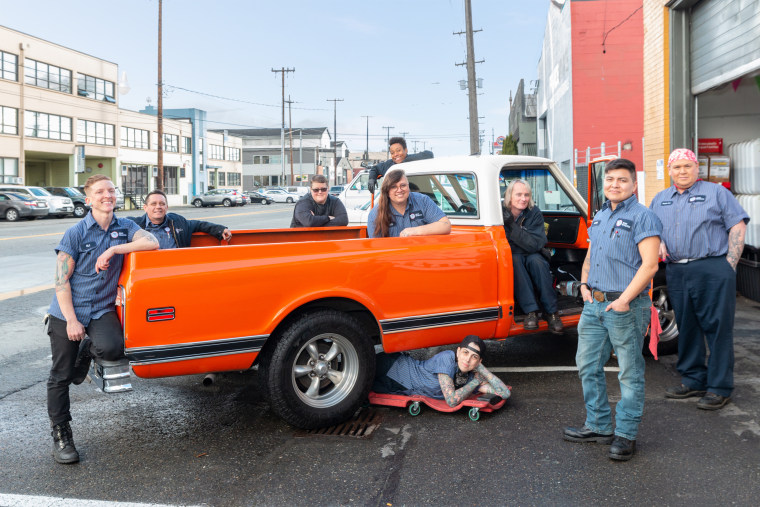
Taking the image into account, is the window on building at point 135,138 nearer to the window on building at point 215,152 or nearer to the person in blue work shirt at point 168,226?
the window on building at point 215,152

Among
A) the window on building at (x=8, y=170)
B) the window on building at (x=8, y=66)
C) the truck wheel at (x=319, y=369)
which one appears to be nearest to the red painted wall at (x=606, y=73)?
the truck wheel at (x=319, y=369)

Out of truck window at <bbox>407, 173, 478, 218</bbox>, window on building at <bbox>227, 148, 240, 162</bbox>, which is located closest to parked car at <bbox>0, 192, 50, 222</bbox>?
truck window at <bbox>407, 173, 478, 218</bbox>

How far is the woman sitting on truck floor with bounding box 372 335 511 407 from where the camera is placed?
477 cm

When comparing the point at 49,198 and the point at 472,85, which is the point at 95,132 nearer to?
the point at 49,198

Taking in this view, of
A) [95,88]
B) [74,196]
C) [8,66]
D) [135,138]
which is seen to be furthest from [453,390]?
[135,138]

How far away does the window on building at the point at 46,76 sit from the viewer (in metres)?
43.6

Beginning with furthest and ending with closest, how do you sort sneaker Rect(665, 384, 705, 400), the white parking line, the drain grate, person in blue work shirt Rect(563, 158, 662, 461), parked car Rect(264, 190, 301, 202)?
parked car Rect(264, 190, 301, 202)
sneaker Rect(665, 384, 705, 400)
the drain grate
person in blue work shirt Rect(563, 158, 662, 461)
the white parking line

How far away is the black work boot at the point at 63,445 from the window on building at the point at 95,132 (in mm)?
49057

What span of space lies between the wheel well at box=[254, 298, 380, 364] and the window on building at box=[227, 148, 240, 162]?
76342 millimetres

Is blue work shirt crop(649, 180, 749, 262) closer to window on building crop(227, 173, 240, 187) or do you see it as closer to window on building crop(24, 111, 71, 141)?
window on building crop(24, 111, 71, 141)

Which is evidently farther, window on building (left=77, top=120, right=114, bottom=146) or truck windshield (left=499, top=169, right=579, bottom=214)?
window on building (left=77, top=120, right=114, bottom=146)

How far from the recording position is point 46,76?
45375mm

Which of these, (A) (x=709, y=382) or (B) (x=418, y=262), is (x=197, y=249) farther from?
(A) (x=709, y=382)

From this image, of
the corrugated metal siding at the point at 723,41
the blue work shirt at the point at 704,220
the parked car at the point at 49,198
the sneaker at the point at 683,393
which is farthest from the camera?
the parked car at the point at 49,198
